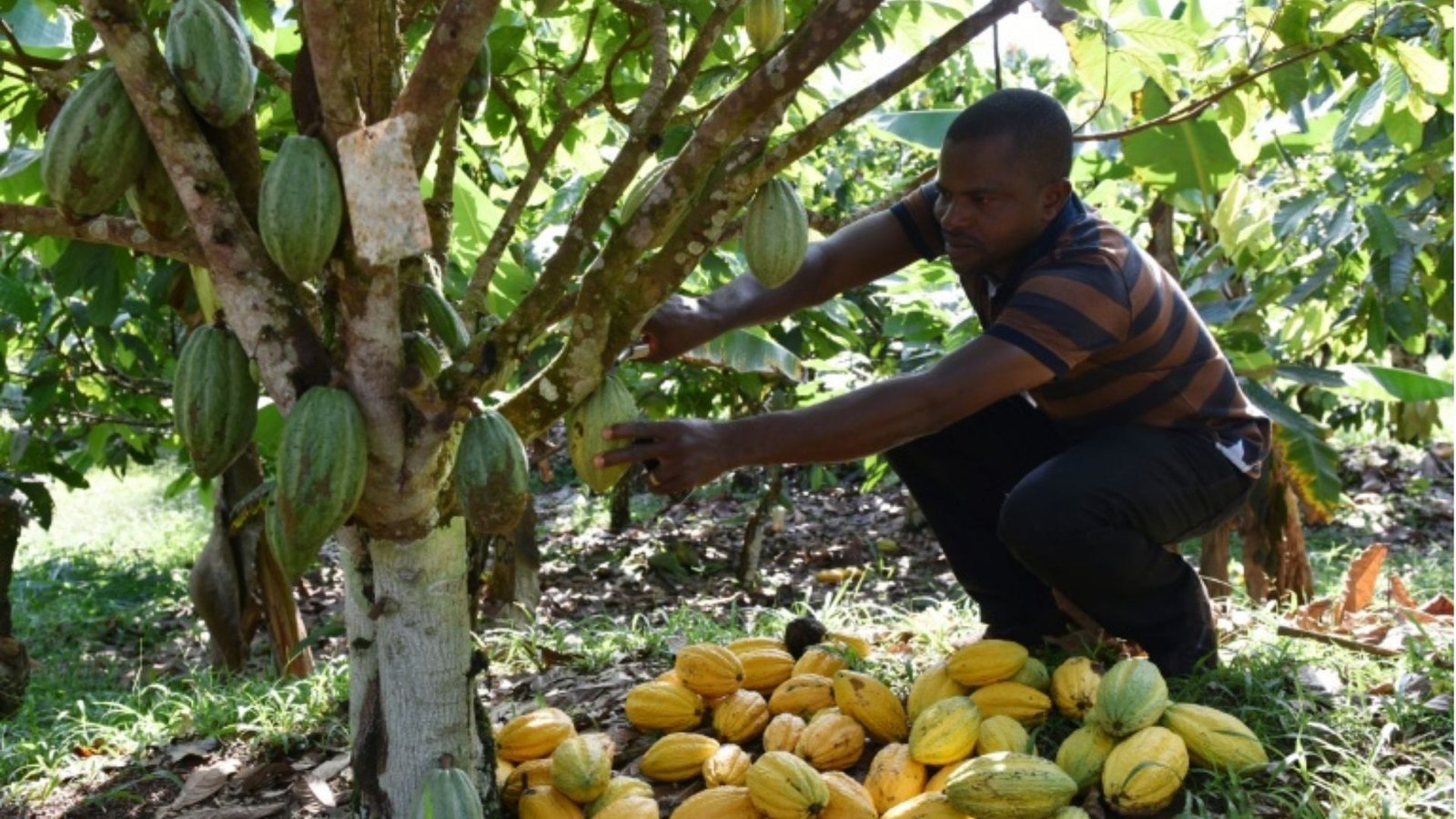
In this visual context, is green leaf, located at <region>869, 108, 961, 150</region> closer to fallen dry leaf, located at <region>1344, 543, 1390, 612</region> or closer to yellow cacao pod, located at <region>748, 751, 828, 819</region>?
fallen dry leaf, located at <region>1344, 543, 1390, 612</region>

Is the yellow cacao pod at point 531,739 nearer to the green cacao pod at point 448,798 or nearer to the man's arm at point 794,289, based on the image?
the green cacao pod at point 448,798

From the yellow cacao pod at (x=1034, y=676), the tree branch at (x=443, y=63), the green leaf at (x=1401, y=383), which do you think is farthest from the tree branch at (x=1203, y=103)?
the green leaf at (x=1401, y=383)

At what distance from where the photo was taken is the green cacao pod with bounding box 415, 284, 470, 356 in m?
1.84

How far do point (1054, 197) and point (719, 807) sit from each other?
4.31ft

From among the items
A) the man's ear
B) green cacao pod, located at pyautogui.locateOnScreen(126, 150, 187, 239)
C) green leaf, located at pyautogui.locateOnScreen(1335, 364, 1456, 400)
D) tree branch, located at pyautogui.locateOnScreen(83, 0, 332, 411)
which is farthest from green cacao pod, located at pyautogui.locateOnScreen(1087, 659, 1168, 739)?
green leaf, located at pyautogui.locateOnScreen(1335, 364, 1456, 400)

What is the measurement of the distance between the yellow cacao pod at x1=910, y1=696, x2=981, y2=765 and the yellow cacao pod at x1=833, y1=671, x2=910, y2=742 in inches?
4.9

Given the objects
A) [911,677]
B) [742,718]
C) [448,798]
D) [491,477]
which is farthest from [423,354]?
[911,677]

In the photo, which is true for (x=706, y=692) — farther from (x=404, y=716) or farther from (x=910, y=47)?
(x=910, y=47)

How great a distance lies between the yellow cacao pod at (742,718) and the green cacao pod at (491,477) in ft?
3.09

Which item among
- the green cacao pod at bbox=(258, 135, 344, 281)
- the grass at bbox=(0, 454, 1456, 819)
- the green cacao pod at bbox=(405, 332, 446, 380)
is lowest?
the grass at bbox=(0, 454, 1456, 819)

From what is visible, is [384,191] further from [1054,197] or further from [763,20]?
[1054,197]

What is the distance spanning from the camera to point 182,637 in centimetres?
582

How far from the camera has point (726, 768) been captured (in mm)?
2217

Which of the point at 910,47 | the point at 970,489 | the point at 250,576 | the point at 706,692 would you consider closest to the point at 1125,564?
the point at 970,489
